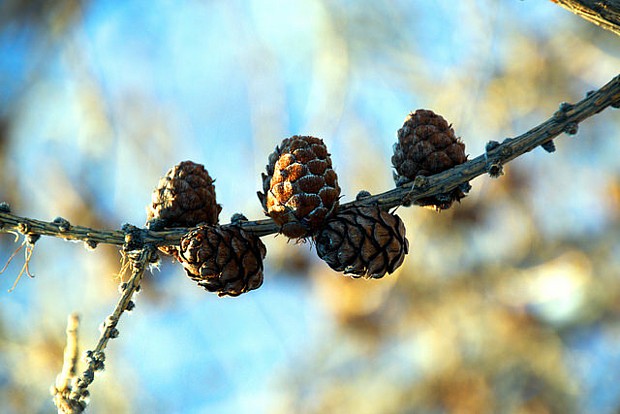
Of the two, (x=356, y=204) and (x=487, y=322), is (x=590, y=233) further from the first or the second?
(x=356, y=204)

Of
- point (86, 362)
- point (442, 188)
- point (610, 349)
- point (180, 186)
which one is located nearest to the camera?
point (86, 362)

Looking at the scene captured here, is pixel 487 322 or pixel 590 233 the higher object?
pixel 590 233

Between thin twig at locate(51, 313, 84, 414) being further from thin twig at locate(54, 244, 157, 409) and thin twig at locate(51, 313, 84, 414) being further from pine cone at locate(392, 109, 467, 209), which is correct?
pine cone at locate(392, 109, 467, 209)

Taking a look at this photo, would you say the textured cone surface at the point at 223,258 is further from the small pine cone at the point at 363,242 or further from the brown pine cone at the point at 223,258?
the small pine cone at the point at 363,242

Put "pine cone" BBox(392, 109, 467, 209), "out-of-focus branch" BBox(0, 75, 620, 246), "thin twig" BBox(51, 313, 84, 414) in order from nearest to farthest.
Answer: "thin twig" BBox(51, 313, 84, 414)
"out-of-focus branch" BBox(0, 75, 620, 246)
"pine cone" BBox(392, 109, 467, 209)

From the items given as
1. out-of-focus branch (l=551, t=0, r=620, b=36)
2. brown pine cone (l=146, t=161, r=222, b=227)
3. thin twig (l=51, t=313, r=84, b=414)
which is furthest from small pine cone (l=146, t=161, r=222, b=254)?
out-of-focus branch (l=551, t=0, r=620, b=36)

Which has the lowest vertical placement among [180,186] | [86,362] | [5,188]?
[86,362]

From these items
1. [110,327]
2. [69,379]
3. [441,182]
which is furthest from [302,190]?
[69,379]

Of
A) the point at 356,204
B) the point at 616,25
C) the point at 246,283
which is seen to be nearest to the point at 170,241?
the point at 246,283

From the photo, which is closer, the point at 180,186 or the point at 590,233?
the point at 180,186
